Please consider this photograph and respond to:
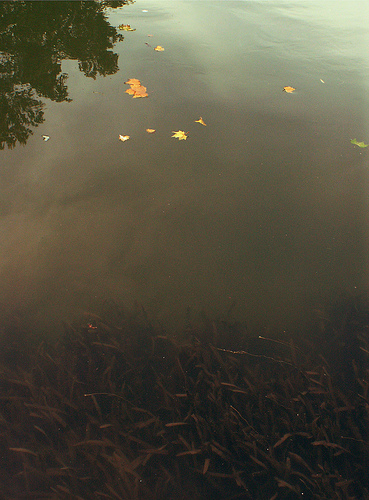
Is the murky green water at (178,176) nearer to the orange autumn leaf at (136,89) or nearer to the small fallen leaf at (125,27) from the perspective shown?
the orange autumn leaf at (136,89)

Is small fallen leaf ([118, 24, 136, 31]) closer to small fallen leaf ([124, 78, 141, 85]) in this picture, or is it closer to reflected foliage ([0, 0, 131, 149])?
reflected foliage ([0, 0, 131, 149])

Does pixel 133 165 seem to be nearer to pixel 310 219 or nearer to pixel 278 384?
pixel 310 219

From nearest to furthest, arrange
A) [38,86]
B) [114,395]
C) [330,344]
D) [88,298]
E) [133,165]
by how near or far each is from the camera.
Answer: [114,395] → [330,344] → [88,298] → [133,165] → [38,86]

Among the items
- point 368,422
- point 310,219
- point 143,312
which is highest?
point 310,219

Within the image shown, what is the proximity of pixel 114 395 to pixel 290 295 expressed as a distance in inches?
55.5

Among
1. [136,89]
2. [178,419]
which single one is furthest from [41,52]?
[178,419]

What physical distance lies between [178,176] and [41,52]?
11.2ft

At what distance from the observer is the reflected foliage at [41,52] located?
12.7 feet

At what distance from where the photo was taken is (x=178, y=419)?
6.32 ft

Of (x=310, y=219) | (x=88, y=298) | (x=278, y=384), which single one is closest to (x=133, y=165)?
(x=88, y=298)

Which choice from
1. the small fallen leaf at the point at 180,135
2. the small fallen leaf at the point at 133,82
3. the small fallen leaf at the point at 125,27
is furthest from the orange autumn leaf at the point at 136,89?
the small fallen leaf at the point at 125,27

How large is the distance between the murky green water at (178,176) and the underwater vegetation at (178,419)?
28 cm

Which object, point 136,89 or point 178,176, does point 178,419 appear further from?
point 136,89

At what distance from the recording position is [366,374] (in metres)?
2.09
